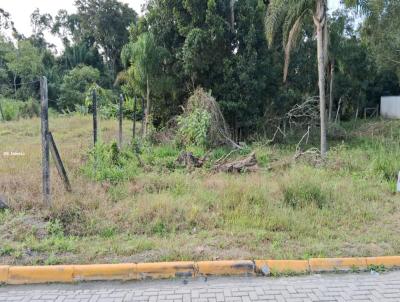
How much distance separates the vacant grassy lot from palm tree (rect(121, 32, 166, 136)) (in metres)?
6.68

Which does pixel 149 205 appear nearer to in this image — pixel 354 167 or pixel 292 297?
pixel 292 297

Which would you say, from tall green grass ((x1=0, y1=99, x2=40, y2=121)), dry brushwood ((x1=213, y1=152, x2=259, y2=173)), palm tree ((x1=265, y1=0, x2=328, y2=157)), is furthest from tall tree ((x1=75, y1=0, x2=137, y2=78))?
dry brushwood ((x1=213, y1=152, x2=259, y2=173))

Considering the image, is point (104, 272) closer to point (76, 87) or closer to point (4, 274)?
point (4, 274)

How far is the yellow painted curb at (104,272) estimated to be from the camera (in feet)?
12.7

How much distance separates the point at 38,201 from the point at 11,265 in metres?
1.66

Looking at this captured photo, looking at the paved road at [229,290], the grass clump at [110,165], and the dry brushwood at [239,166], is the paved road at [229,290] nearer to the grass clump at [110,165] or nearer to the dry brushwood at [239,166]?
the grass clump at [110,165]

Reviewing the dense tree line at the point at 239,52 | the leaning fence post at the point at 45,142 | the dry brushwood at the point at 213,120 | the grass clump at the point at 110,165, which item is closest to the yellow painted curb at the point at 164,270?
the leaning fence post at the point at 45,142

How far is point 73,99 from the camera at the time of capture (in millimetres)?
29938

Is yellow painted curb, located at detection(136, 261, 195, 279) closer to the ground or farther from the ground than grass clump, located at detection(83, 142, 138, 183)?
closer to the ground

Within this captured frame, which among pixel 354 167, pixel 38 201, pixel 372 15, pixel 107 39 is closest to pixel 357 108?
pixel 372 15

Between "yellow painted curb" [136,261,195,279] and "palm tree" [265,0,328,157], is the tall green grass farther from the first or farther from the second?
"yellow painted curb" [136,261,195,279]

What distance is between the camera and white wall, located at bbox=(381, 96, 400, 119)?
2737cm

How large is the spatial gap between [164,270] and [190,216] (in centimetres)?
137

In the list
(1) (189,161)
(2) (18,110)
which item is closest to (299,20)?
(1) (189,161)
